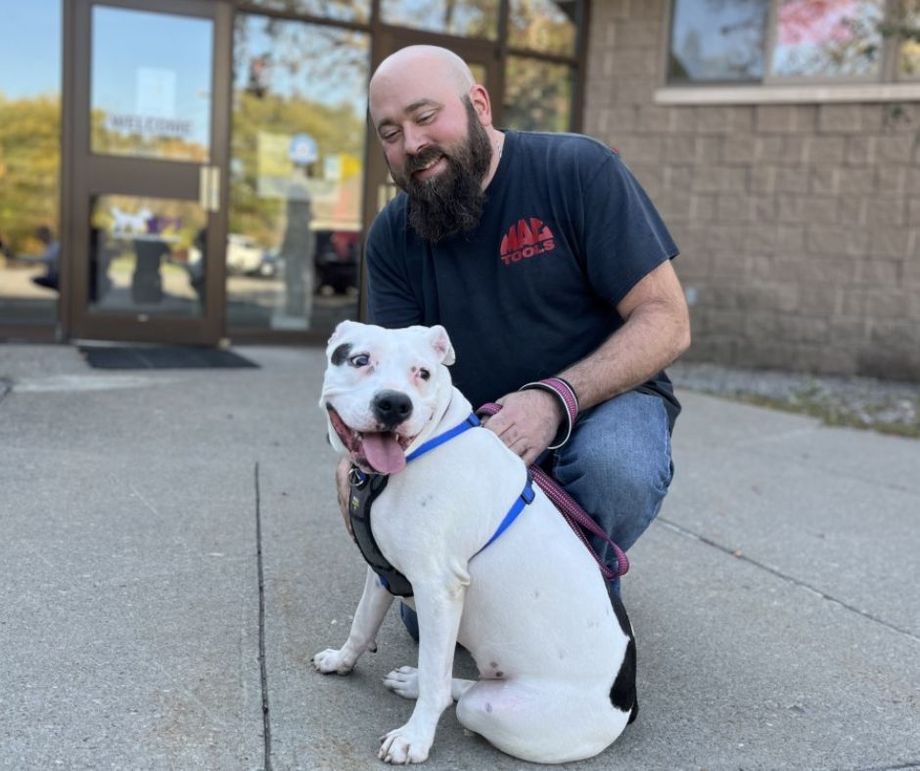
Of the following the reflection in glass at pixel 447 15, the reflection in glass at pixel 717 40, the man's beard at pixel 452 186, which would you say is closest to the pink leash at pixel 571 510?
the man's beard at pixel 452 186

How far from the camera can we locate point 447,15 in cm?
823

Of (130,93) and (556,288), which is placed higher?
(130,93)

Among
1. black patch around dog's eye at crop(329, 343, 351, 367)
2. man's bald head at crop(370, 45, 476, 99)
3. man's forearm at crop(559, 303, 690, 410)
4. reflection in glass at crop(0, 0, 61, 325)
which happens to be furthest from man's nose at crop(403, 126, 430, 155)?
reflection in glass at crop(0, 0, 61, 325)

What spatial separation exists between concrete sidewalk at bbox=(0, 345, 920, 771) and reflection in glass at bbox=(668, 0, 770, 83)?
15.0 feet

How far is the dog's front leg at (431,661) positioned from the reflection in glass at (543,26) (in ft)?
24.3

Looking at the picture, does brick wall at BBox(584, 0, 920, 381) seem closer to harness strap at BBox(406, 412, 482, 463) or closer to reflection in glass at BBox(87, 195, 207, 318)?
reflection in glass at BBox(87, 195, 207, 318)

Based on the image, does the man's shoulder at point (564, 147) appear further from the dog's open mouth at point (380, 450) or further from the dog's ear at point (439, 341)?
the dog's open mouth at point (380, 450)

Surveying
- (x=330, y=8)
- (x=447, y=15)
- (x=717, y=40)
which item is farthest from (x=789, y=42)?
(x=330, y=8)

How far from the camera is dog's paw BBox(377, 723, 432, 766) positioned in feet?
6.90

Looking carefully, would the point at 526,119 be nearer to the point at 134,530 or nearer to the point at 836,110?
the point at 836,110

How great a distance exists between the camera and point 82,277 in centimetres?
732

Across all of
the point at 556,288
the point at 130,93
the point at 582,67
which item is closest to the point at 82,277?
the point at 130,93

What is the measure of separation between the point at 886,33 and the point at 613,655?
22.0 ft

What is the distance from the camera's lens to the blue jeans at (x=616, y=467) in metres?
2.51
